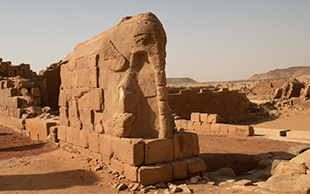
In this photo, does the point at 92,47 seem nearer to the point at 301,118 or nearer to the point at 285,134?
the point at 285,134

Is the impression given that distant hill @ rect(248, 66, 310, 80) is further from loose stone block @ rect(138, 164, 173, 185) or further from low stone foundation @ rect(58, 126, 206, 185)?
loose stone block @ rect(138, 164, 173, 185)

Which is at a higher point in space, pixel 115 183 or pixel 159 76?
pixel 159 76

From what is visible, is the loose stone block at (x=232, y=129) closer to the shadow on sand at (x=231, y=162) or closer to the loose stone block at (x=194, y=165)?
the shadow on sand at (x=231, y=162)

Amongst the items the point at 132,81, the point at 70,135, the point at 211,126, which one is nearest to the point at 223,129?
the point at 211,126

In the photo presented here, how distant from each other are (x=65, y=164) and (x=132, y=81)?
8.73 ft

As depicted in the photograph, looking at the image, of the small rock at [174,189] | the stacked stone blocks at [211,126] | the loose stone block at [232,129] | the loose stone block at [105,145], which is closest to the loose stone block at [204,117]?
the stacked stone blocks at [211,126]

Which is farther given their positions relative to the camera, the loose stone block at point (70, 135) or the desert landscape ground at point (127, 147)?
the loose stone block at point (70, 135)

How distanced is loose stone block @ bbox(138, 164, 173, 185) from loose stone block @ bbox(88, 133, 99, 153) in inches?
66.8

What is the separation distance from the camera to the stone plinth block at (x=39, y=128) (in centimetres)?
836

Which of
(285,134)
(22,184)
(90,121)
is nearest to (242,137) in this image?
(285,134)

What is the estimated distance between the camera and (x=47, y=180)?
499 centimetres

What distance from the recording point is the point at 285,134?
1062cm

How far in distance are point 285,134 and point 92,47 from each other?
8.76 m

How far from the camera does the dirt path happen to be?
15.2ft
